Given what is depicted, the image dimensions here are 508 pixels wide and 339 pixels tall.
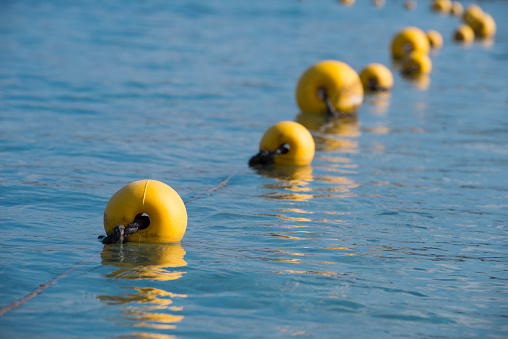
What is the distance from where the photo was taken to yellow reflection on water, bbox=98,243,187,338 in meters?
5.49

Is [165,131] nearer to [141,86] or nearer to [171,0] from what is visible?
[141,86]

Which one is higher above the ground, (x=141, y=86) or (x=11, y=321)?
(x=141, y=86)

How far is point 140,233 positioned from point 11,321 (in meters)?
1.89

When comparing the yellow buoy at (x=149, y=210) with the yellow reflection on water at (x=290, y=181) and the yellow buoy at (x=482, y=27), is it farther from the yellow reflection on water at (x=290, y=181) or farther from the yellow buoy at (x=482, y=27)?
the yellow buoy at (x=482, y=27)

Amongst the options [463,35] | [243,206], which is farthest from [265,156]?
[463,35]

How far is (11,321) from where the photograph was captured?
535cm

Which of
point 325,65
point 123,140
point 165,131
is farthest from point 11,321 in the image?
point 325,65

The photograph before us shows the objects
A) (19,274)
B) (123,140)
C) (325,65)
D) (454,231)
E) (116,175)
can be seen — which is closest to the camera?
(19,274)

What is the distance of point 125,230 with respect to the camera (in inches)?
269

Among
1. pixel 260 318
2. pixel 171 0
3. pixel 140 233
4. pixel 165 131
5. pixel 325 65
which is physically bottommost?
pixel 260 318

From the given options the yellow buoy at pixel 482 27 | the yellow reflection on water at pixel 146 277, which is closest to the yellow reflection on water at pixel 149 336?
the yellow reflection on water at pixel 146 277

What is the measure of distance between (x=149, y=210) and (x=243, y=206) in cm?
203

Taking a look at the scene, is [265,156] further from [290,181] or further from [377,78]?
[377,78]

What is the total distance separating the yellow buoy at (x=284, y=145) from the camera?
10.5 metres
